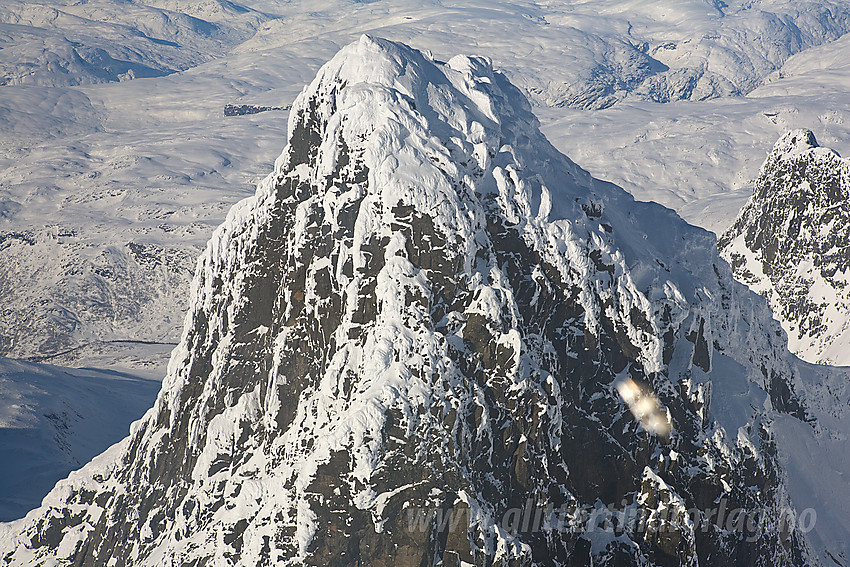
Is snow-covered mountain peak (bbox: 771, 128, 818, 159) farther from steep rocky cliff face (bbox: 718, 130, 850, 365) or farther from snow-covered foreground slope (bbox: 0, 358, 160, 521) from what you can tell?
snow-covered foreground slope (bbox: 0, 358, 160, 521)

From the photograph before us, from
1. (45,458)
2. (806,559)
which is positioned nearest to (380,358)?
(806,559)

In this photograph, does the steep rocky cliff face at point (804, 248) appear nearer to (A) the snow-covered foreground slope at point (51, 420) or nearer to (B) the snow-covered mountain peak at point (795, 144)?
(B) the snow-covered mountain peak at point (795, 144)

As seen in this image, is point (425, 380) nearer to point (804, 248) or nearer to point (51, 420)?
point (804, 248)

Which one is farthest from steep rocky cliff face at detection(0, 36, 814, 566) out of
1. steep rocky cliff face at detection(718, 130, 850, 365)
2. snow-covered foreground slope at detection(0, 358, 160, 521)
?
snow-covered foreground slope at detection(0, 358, 160, 521)

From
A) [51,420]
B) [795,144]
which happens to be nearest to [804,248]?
[795,144]

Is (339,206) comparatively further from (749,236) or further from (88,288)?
(88,288)

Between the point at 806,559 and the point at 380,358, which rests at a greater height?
the point at 380,358
